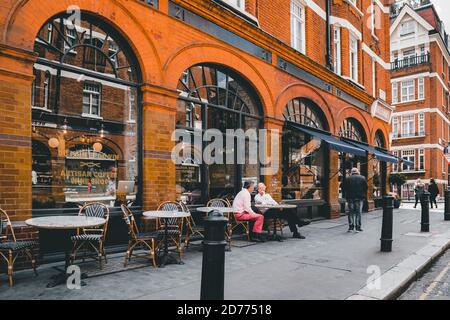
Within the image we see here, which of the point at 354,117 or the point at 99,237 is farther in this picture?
the point at 354,117

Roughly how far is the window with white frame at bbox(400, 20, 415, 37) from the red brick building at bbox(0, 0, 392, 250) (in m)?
28.6

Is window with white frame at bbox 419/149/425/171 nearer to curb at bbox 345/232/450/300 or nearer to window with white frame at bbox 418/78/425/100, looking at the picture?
window with white frame at bbox 418/78/425/100

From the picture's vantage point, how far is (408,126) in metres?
35.0

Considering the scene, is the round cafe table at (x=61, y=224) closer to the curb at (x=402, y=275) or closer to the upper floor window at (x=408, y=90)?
the curb at (x=402, y=275)

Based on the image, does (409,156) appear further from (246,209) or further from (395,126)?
(246,209)

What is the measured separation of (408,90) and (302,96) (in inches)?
1129

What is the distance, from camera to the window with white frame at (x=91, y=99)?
6.20m

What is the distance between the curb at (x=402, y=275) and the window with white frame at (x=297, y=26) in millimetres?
7396

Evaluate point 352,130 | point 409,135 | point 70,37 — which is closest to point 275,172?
point 70,37

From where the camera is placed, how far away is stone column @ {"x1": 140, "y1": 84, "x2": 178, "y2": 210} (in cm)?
673

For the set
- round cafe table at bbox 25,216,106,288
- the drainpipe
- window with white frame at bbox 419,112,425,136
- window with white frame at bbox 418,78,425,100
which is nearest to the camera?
round cafe table at bbox 25,216,106,288

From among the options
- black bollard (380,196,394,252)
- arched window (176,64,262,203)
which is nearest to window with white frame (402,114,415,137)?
arched window (176,64,262,203)

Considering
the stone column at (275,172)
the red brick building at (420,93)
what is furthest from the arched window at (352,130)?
the red brick building at (420,93)
